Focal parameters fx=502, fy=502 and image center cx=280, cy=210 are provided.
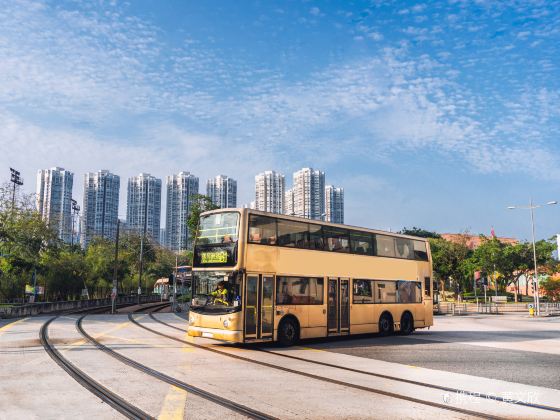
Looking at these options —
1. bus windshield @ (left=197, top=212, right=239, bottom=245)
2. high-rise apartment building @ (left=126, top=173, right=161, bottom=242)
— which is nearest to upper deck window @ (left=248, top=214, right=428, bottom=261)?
bus windshield @ (left=197, top=212, right=239, bottom=245)

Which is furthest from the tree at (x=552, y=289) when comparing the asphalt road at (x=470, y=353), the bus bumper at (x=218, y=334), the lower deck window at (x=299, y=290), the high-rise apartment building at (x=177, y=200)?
the high-rise apartment building at (x=177, y=200)

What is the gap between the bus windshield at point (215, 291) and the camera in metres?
15.1

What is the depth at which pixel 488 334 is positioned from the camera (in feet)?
76.2

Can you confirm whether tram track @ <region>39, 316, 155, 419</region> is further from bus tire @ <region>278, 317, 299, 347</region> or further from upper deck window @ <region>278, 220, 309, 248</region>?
upper deck window @ <region>278, 220, 309, 248</region>

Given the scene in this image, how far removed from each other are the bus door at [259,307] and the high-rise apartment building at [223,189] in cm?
10309

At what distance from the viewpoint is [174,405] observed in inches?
304

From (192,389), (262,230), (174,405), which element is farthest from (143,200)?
(174,405)

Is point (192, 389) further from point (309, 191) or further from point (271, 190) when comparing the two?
point (271, 190)

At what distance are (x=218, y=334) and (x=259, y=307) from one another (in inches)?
58.3

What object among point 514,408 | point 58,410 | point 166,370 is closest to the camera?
point 58,410

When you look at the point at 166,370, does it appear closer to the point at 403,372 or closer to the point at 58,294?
the point at 403,372

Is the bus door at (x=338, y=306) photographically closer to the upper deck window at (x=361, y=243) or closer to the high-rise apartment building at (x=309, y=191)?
the upper deck window at (x=361, y=243)

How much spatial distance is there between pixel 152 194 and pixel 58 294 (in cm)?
7522

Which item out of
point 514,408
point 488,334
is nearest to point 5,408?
point 514,408
